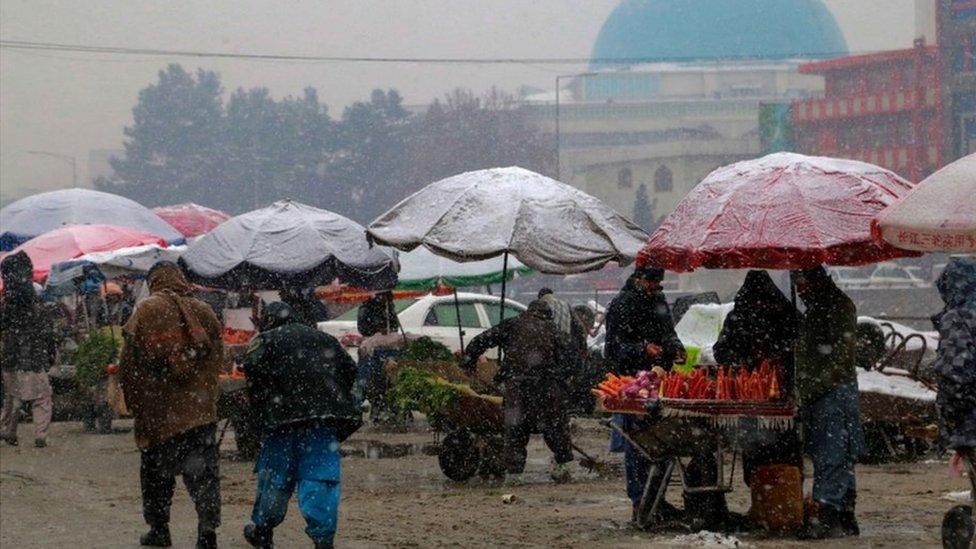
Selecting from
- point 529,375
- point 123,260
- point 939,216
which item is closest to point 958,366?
point 939,216

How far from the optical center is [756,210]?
374 inches

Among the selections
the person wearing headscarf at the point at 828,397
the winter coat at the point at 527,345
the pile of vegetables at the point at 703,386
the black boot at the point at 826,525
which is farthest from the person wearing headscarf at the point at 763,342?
the winter coat at the point at 527,345

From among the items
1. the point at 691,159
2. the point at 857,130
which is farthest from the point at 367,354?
the point at 691,159

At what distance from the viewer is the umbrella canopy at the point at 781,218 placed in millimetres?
9195

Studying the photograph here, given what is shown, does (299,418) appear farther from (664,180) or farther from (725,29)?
(725,29)

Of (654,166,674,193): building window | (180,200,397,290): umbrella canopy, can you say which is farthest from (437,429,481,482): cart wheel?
(654,166,674,193): building window

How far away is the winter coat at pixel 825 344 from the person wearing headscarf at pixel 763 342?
24 cm

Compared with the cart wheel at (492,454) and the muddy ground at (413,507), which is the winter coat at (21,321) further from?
the cart wheel at (492,454)

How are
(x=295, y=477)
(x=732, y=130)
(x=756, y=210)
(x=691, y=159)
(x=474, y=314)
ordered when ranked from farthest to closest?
(x=732, y=130) → (x=691, y=159) → (x=474, y=314) → (x=756, y=210) → (x=295, y=477)

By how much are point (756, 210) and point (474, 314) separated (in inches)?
560

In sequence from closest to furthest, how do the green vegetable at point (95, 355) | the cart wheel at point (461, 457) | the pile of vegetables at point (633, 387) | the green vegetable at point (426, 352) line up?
the pile of vegetables at point (633, 387), the cart wheel at point (461, 457), the green vegetable at point (426, 352), the green vegetable at point (95, 355)

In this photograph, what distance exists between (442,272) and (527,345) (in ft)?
24.2

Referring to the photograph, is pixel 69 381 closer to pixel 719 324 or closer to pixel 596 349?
pixel 596 349

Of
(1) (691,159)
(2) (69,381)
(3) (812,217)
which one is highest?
(1) (691,159)
